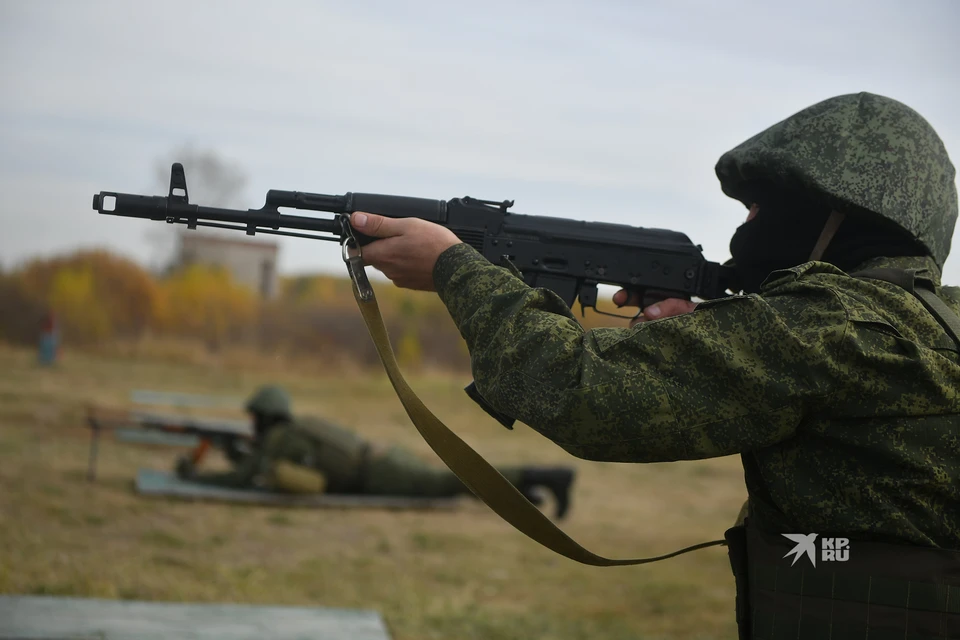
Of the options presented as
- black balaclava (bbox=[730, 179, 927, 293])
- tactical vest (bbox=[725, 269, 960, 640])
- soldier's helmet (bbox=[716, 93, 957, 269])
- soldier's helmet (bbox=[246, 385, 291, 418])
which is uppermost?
soldier's helmet (bbox=[716, 93, 957, 269])

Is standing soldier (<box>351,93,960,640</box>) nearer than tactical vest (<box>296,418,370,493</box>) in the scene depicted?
Yes

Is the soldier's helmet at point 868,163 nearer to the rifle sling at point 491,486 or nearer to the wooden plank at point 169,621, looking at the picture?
→ the rifle sling at point 491,486

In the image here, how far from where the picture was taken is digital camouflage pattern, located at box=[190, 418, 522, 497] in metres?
10.8

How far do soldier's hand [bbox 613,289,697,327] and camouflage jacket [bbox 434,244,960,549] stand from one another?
0.84 m

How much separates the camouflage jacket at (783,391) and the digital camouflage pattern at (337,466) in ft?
27.3

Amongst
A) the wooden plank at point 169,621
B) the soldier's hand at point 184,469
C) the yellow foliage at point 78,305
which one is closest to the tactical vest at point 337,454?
the soldier's hand at point 184,469

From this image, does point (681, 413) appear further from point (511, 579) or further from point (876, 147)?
point (511, 579)

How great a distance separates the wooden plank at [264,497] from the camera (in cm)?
1032

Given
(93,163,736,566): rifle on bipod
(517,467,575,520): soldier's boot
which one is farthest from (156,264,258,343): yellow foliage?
(93,163,736,566): rifle on bipod

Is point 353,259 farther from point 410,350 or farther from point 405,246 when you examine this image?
point 410,350

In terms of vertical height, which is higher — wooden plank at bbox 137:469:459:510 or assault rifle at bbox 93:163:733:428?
assault rifle at bbox 93:163:733:428

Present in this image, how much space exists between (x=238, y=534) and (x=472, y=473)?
705 cm

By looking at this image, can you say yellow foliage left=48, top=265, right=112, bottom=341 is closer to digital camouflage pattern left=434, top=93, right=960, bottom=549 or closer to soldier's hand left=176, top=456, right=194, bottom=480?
soldier's hand left=176, top=456, right=194, bottom=480

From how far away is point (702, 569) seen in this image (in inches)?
390
